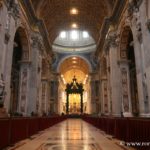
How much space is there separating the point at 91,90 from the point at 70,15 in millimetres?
11468

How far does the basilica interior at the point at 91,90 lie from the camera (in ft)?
17.3

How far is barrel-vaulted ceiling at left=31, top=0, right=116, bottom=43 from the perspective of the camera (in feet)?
53.9

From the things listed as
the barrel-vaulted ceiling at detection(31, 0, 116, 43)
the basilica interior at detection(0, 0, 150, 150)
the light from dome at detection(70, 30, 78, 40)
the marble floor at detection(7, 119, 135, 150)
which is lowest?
the marble floor at detection(7, 119, 135, 150)

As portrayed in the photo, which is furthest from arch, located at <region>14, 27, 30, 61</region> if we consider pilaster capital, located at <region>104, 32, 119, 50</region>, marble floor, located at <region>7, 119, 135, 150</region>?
marble floor, located at <region>7, 119, 135, 150</region>

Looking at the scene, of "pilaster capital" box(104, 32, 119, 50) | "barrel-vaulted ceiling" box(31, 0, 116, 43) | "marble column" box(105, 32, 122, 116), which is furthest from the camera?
"barrel-vaulted ceiling" box(31, 0, 116, 43)

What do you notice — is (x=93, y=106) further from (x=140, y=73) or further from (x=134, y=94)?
(x=140, y=73)

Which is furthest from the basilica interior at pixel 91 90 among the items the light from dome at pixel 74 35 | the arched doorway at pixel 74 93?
the arched doorway at pixel 74 93

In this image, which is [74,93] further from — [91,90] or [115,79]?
[115,79]

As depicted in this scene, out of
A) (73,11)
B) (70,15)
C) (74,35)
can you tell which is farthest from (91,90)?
(73,11)

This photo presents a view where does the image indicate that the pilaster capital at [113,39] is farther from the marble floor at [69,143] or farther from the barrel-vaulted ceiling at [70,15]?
the marble floor at [69,143]

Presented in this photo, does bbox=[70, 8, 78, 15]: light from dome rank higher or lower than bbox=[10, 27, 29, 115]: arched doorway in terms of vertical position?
higher

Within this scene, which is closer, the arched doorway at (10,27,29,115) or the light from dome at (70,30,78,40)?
the arched doorway at (10,27,29,115)

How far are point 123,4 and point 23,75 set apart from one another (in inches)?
301

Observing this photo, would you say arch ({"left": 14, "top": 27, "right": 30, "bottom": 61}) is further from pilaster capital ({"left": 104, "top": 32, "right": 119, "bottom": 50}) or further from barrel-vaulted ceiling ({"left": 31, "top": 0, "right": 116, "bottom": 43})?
pilaster capital ({"left": 104, "top": 32, "right": 119, "bottom": 50})
